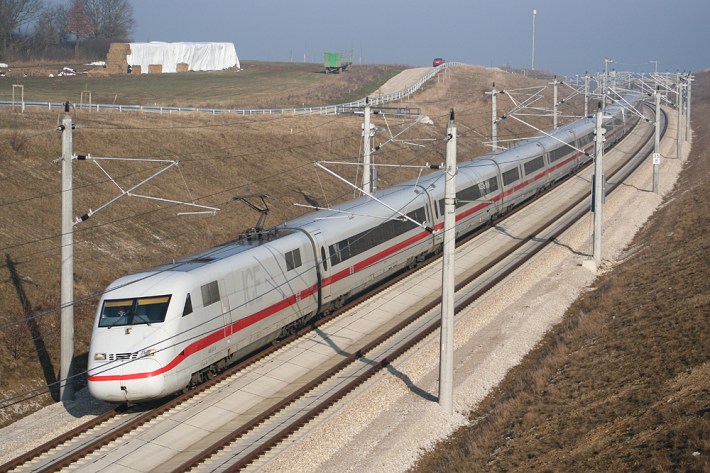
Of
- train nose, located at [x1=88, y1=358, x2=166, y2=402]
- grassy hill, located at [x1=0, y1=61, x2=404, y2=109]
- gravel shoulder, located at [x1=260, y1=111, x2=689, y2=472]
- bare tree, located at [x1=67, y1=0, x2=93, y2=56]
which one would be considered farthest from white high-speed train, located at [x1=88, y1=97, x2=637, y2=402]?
bare tree, located at [x1=67, y1=0, x2=93, y2=56]

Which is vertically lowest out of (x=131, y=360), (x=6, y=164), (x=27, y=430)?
(x=27, y=430)

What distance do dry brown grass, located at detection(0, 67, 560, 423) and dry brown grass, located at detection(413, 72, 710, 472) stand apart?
12.7m

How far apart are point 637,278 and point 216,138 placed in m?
29.4

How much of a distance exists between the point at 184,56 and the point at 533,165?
255 ft

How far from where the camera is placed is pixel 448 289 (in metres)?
22.6

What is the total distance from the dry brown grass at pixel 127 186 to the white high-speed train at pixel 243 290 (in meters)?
4.16

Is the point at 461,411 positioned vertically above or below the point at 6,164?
below

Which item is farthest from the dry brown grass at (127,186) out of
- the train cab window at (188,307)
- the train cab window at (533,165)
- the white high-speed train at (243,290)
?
the train cab window at (533,165)

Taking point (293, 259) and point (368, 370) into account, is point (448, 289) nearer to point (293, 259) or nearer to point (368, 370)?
point (368, 370)

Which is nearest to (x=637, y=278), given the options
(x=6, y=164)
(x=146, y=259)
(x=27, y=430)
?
(x=146, y=259)

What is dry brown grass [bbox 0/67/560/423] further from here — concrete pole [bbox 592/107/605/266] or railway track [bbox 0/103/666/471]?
concrete pole [bbox 592/107/605/266]

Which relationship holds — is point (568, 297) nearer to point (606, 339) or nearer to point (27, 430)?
point (606, 339)

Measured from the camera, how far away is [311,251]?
28.4m

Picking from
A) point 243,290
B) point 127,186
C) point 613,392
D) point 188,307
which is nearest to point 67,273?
point 188,307
